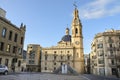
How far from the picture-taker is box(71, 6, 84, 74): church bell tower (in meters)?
73.2

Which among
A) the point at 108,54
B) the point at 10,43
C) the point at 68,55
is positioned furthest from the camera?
the point at 68,55

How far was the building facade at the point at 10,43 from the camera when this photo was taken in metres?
35.5

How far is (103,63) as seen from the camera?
177 ft

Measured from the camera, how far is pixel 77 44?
249ft

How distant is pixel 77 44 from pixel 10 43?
44104mm

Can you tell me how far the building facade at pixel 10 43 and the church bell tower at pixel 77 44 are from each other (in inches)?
1456

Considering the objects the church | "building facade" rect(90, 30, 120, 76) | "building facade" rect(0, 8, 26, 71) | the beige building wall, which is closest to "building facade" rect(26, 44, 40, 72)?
the church

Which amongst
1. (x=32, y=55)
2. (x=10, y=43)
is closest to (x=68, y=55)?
(x=32, y=55)

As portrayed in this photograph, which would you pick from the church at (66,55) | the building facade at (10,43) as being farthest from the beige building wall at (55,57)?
the building facade at (10,43)

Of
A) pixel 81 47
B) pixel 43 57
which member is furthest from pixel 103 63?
pixel 43 57

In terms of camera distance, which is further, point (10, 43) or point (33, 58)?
point (33, 58)

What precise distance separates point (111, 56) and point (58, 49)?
1271 inches

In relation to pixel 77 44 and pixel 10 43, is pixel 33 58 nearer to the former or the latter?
pixel 77 44

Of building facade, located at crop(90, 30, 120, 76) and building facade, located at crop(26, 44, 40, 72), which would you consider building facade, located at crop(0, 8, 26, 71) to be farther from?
building facade, located at crop(26, 44, 40, 72)
